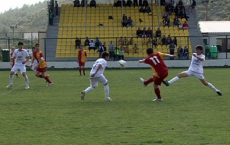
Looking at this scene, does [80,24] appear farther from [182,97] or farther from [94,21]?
[182,97]

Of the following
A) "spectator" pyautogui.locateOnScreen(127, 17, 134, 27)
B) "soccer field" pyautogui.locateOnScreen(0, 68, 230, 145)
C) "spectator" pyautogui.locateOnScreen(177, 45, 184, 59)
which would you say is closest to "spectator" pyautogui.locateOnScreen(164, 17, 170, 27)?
"spectator" pyautogui.locateOnScreen(127, 17, 134, 27)

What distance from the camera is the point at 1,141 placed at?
9.45m

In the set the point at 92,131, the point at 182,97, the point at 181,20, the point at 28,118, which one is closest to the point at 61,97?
the point at 182,97

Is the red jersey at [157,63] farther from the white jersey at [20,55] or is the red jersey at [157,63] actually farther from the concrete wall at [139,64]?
the concrete wall at [139,64]

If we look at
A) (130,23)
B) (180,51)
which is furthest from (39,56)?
(130,23)

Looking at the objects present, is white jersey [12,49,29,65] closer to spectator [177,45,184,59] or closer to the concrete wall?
the concrete wall

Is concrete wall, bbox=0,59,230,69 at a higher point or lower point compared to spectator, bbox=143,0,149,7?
lower

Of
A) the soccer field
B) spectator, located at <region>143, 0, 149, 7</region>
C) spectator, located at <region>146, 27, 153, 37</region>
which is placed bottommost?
the soccer field

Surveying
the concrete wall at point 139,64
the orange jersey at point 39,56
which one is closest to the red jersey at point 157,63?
the orange jersey at point 39,56

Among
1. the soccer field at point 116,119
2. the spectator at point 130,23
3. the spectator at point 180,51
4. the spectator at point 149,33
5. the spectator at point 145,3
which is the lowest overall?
the soccer field at point 116,119

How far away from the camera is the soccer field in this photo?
9.54 meters

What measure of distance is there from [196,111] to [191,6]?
3914 centimetres

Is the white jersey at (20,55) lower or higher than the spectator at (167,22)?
lower

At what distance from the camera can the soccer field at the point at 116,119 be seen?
9.54 m
